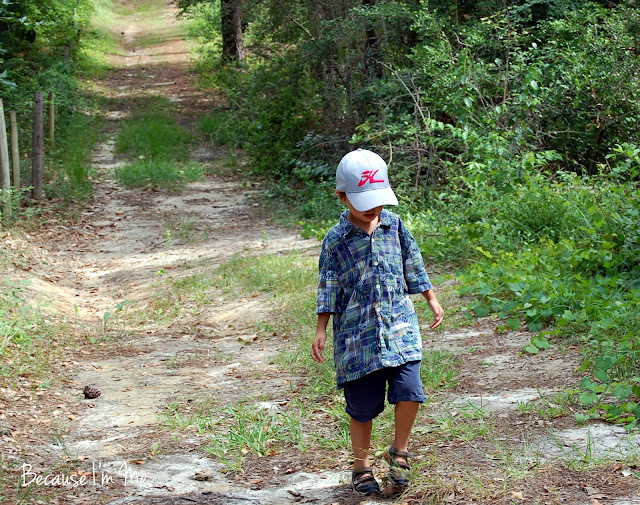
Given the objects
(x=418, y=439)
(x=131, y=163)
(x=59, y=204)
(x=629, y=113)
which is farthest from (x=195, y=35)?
(x=418, y=439)

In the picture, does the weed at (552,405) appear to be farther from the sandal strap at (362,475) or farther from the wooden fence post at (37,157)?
the wooden fence post at (37,157)

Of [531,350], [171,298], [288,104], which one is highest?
[288,104]

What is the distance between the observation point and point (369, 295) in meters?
3.57

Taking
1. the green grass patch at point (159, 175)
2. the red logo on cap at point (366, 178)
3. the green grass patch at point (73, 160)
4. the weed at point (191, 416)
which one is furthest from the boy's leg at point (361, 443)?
the green grass patch at point (159, 175)

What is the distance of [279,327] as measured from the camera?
22.8ft

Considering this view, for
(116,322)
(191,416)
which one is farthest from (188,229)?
(191,416)

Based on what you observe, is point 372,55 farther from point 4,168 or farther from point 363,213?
point 363,213

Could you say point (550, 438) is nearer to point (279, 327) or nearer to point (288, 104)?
point (279, 327)

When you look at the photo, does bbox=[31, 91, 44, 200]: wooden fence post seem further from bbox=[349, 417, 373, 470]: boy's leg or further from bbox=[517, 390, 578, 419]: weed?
bbox=[349, 417, 373, 470]: boy's leg

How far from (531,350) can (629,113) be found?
6.50m

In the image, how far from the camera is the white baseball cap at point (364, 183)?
349 centimetres

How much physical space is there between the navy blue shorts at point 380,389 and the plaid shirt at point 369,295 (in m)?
0.06

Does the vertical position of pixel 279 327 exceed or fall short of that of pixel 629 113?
it falls short

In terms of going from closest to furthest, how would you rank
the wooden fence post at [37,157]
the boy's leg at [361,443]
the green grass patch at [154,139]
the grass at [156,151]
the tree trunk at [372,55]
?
the boy's leg at [361,443] < the wooden fence post at [37,157] < the tree trunk at [372,55] < the grass at [156,151] < the green grass patch at [154,139]
